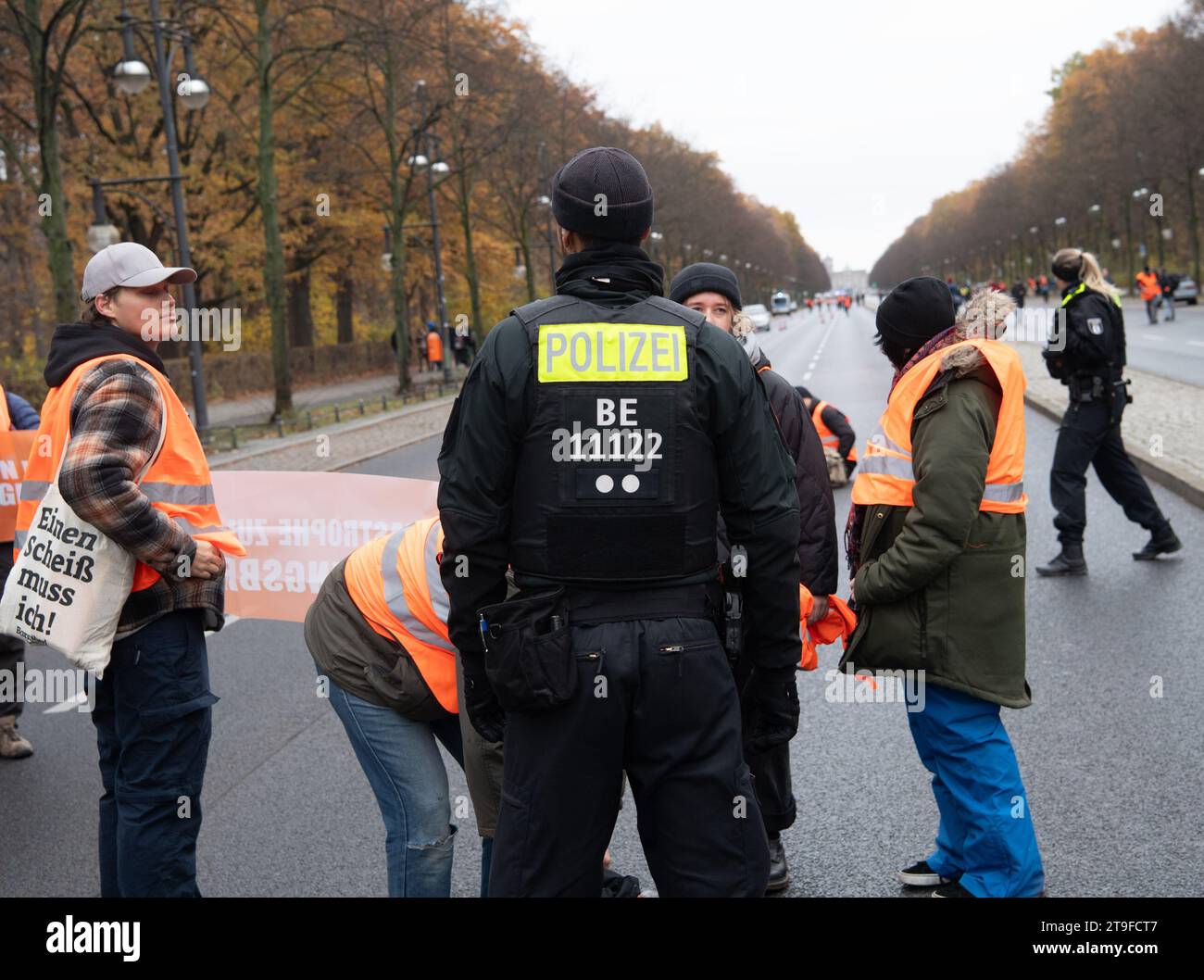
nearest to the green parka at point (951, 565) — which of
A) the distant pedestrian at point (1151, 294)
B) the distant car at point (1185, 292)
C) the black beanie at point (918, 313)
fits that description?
the black beanie at point (918, 313)

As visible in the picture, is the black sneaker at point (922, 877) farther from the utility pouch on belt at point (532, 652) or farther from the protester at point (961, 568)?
the utility pouch on belt at point (532, 652)

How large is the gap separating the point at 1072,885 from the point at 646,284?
2.52 meters

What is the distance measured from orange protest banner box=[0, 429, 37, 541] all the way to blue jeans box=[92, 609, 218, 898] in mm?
2639

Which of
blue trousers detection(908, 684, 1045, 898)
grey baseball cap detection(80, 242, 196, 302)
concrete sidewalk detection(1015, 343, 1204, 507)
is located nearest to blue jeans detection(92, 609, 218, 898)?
grey baseball cap detection(80, 242, 196, 302)

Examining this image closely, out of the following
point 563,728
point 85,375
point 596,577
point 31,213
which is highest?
point 31,213

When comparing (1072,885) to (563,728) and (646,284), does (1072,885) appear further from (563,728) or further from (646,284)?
(646,284)

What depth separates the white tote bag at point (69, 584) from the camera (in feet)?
11.8

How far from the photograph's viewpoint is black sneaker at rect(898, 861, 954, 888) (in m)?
4.18

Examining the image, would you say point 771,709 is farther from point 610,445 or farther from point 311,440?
point 311,440

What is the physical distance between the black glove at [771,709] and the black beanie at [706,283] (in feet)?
5.47

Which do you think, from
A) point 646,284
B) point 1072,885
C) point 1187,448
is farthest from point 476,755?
point 1187,448

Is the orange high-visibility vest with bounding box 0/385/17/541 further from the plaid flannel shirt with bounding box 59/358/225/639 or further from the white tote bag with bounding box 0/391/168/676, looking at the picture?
the plaid flannel shirt with bounding box 59/358/225/639

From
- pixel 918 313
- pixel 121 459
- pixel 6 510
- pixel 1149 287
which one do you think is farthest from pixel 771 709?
pixel 1149 287

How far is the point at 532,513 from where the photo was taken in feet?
8.87
